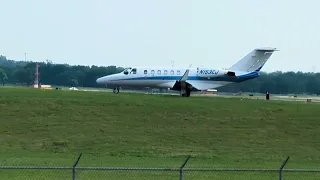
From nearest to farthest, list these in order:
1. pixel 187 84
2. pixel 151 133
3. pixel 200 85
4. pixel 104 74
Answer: pixel 151 133 → pixel 187 84 → pixel 200 85 → pixel 104 74

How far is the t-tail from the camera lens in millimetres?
64438

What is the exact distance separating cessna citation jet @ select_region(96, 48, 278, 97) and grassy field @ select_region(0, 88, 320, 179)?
9.91 m

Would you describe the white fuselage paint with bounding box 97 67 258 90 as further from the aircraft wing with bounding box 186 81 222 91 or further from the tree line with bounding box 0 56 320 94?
the tree line with bounding box 0 56 320 94

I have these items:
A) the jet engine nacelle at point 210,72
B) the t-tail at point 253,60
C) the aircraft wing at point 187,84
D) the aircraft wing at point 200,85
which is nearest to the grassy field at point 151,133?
the aircraft wing at point 187,84

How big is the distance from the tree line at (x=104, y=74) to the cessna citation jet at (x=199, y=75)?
3185cm

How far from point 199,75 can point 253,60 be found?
16.5 feet

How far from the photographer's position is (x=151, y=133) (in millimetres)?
42125

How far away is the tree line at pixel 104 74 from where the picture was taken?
107 metres

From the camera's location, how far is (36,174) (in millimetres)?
29328

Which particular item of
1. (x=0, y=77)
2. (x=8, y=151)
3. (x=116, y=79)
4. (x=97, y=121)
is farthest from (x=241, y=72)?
(x=0, y=77)

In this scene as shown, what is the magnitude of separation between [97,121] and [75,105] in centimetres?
417

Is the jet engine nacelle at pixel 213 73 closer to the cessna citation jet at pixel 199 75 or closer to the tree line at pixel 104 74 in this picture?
the cessna citation jet at pixel 199 75

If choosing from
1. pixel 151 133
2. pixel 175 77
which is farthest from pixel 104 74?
pixel 151 133

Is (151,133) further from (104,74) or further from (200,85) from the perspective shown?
(104,74)
